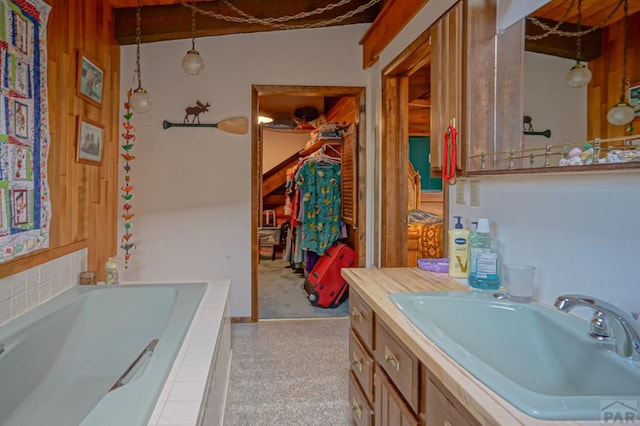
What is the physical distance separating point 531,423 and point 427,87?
3801mm

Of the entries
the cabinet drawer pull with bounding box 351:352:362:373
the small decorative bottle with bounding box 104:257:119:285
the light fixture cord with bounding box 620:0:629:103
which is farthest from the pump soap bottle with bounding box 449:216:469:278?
the small decorative bottle with bounding box 104:257:119:285

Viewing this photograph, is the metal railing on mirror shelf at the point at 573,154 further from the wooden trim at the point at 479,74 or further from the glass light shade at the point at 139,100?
the glass light shade at the point at 139,100

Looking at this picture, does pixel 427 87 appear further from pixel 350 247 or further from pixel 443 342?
pixel 443 342

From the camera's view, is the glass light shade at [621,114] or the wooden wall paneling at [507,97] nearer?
the glass light shade at [621,114]

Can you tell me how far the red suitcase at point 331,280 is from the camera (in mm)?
3965

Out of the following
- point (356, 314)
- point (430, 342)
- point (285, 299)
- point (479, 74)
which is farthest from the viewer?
point (285, 299)

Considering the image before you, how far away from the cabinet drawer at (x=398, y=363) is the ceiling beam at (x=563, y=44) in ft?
3.46

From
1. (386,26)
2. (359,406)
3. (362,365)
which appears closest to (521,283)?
(362,365)

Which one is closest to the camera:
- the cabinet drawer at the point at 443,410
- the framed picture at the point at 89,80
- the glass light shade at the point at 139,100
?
the cabinet drawer at the point at 443,410

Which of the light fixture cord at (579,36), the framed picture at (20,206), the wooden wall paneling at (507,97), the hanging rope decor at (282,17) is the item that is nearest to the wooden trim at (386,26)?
the hanging rope decor at (282,17)

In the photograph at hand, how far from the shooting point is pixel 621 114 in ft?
3.46

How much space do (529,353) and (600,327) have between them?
0.81ft

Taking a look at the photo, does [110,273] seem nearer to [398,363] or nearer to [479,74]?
[398,363]

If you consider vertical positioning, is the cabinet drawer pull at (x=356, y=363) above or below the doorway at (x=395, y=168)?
below
